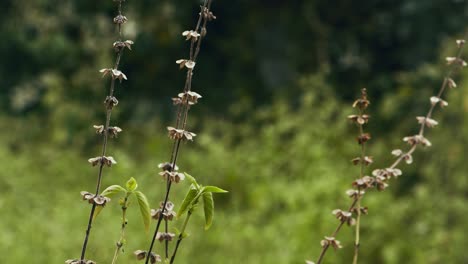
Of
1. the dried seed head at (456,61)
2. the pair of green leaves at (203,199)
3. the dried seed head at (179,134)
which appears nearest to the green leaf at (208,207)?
the pair of green leaves at (203,199)

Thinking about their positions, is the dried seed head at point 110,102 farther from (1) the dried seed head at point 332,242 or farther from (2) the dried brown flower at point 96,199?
(1) the dried seed head at point 332,242

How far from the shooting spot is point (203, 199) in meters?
1.89

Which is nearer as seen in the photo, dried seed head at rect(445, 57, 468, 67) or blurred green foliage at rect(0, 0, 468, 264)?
dried seed head at rect(445, 57, 468, 67)

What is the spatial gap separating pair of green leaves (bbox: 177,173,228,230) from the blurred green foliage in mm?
3864

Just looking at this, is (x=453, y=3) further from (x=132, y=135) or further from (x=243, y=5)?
(x=132, y=135)

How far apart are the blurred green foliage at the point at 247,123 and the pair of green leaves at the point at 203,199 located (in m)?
3.86

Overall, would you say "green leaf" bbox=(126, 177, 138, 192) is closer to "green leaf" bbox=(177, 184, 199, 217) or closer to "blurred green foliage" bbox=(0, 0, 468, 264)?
"green leaf" bbox=(177, 184, 199, 217)

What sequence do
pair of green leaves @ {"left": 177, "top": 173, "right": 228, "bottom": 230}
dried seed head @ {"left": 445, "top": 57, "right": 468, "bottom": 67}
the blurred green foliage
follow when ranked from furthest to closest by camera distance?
1. the blurred green foliage
2. dried seed head @ {"left": 445, "top": 57, "right": 468, "bottom": 67}
3. pair of green leaves @ {"left": 177, "top": 173, "right": 228, "bottom": 230}

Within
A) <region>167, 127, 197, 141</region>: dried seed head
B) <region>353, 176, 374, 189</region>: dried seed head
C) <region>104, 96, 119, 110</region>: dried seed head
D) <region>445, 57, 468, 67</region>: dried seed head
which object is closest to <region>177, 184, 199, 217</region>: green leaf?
<region>167, 127, 197, 141</region>: dried seed head

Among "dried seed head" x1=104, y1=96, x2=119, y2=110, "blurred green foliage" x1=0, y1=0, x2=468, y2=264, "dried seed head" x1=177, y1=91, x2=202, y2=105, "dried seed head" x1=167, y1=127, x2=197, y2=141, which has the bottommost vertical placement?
"dried seed head" x1=167, y1=127, x2=197, y2=141

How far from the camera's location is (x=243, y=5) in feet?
31.2

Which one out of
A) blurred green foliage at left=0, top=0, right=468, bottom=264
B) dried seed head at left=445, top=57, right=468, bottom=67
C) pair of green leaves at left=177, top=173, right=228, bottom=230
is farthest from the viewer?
blurred green foliage at left=0, top=0, right=468, bottom=264

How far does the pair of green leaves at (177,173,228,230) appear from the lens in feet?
6.10

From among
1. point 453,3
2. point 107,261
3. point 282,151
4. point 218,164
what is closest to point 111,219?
point 107,261
